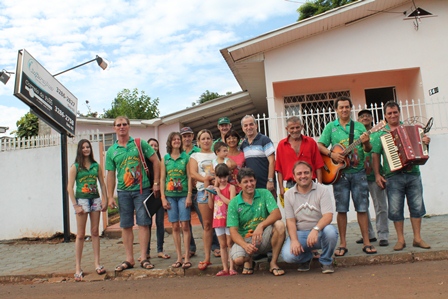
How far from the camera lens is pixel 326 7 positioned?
2617cm

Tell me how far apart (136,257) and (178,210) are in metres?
1.29

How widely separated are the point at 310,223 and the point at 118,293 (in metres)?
2.28

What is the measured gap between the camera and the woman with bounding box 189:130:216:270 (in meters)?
5.28

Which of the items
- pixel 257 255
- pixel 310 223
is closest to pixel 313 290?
pixel 310 223

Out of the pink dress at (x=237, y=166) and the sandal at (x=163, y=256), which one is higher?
the pink dress at (x=237, y=166)

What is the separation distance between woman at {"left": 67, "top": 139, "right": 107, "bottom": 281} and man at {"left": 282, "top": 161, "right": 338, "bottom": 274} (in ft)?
8.22

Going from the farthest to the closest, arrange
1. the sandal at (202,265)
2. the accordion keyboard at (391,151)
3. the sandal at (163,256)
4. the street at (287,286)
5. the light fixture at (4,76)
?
the light fixture at (4,76)
the sandal at (163,256)
the sandal at (202,265)
the accordion keyboard at (391,151)
the street at (287,286)

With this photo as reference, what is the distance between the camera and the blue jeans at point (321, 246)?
4547 millimetres

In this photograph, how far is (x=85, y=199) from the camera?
5492 millimetres

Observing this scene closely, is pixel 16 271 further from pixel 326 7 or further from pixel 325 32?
pixel 326 7

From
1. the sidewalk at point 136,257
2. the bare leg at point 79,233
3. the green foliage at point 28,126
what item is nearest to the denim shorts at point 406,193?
the sidewalk at point 136,257

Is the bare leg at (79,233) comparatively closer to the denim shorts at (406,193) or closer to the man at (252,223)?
the man at (252,223)

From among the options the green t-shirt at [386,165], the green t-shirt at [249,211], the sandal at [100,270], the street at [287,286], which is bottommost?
the street at [287,286]

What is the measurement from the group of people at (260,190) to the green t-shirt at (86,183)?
1 centimetres
